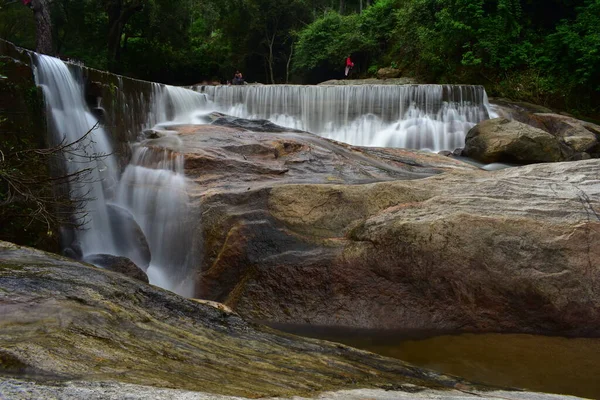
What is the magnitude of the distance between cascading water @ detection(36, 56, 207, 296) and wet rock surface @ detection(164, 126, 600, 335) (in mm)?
577

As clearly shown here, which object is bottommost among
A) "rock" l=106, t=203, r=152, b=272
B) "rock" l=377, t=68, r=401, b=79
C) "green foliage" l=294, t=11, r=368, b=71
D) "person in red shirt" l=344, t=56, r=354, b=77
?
"rock" l=106, t=203, r=152, b=272

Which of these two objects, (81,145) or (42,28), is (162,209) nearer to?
(81,145)

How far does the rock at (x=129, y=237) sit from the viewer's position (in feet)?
25.8

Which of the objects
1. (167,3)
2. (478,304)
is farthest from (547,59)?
(167,3)

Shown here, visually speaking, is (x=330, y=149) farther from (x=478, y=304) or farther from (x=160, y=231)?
(x=478, y=304)

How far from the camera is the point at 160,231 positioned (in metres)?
8.17

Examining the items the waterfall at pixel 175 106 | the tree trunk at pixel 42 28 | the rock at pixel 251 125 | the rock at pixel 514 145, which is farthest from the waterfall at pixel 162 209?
the rock at pixel 514 145

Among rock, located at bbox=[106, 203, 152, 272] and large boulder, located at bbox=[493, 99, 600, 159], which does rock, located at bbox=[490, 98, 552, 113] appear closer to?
large boulder, located at bbox=[493, 99, 600, 159]

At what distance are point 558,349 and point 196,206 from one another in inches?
195

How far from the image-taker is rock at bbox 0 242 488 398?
253 cm

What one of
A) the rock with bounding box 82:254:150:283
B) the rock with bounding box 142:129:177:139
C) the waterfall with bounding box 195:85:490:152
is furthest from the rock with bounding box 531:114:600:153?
the rock with bounding box 82:254:150:283

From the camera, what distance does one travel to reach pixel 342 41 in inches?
1128

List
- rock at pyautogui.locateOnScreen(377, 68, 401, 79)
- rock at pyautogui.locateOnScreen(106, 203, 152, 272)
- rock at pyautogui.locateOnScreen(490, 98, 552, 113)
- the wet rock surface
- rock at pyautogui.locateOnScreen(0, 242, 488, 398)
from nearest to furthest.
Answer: rock at pyautogui.locateOnScreen(0, 242, 488, 398)
the wet rock surface
rock at pyautogui.locateOnScreen(106, 203, 152, 272)
rock at pyautogui.locateOnScreen(490, 98, 552, 113)
rock at pyautogui.locateOnScreen(377, 68, 401, 79)

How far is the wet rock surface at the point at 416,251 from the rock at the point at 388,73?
58.0 ft
